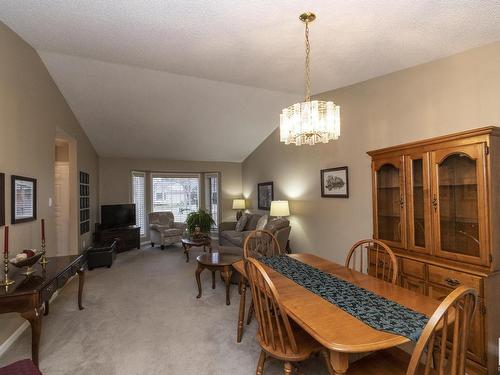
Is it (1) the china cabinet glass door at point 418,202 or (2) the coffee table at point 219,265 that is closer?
(1) the china cabinet glass door at point 418,202

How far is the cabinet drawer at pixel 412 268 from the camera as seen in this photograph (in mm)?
2322

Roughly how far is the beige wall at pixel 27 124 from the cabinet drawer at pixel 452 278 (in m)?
3.70

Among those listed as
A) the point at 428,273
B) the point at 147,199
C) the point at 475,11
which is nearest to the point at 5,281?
the point at 428,273

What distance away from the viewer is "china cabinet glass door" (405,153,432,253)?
2.33 metres

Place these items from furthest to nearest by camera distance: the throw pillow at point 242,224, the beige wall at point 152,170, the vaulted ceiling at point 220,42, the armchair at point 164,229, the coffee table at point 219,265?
the beige wall at point 152,170 → the armchair at point 164,229 → the throw pillow at point 242,224 → the coffee table at point 219,265 → the vaulted ceiling at point 220,42

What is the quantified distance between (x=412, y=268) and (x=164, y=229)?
5.44 meters

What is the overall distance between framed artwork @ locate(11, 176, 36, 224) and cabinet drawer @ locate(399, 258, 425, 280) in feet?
11.9

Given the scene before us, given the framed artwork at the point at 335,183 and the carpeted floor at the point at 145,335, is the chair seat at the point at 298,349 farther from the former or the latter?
the framed artwork at the point at 335,183

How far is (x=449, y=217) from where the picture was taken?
2.24m

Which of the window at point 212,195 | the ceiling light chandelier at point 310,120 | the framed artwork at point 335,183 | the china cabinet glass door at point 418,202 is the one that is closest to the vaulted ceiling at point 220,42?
the ceiling light chandelier at point 310,120

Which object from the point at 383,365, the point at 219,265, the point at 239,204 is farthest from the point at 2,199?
the point at 239,204

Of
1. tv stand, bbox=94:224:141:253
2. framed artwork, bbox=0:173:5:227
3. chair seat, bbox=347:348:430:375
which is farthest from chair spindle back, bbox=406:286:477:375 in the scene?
tv stand, bbox=94:224:141:253

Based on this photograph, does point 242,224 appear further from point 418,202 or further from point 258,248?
point 418,202

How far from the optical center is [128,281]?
164 inches
